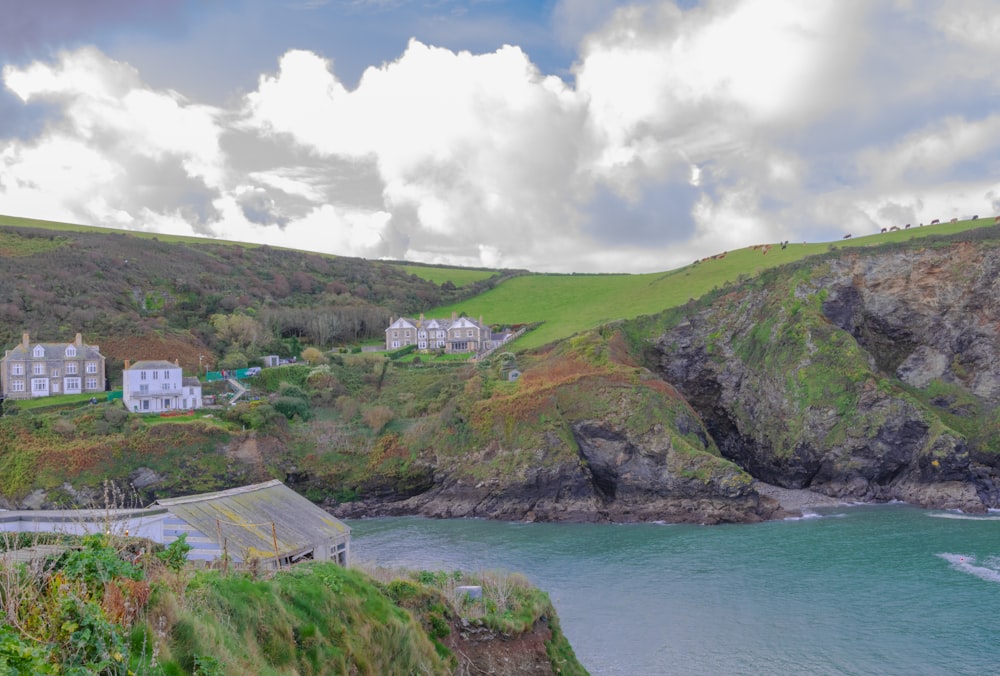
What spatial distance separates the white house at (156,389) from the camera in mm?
64125

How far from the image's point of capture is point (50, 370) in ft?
226

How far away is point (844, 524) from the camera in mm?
51438

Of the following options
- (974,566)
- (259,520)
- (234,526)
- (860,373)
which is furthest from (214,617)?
(860,373)

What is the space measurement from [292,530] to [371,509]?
34.4 metres

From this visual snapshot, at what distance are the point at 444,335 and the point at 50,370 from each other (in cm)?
4198

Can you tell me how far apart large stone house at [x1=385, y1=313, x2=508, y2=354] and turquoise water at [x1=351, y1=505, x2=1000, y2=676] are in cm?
3566

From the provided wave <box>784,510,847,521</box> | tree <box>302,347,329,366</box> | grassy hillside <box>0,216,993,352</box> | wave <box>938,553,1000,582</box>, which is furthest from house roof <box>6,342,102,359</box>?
wave <box>938,553,1000,582</box>

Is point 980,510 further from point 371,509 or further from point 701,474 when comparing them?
point 371,509

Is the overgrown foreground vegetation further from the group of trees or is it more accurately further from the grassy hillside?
the group of trees

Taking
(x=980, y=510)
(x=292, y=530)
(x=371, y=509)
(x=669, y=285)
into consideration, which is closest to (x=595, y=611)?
(x=292, y=530)

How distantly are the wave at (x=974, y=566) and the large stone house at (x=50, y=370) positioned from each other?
2785 inches

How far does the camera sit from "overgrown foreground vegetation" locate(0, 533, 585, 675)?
7.97m

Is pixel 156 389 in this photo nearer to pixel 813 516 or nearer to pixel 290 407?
pixel 290 407

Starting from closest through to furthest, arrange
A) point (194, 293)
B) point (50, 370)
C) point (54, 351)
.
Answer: point (50, 370) < point (54, 351) < point (194, 293)
